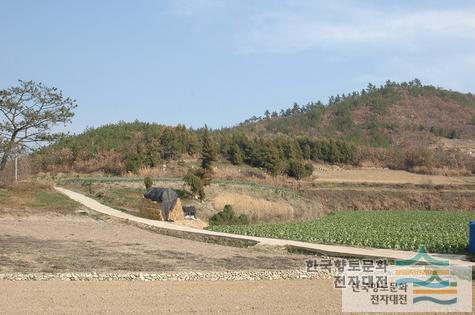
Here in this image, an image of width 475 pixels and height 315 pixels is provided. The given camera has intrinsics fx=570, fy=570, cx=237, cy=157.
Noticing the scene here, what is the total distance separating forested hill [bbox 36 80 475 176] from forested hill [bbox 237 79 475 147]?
162 millimetres

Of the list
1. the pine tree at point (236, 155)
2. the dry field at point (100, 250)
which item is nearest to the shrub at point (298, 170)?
the pine tree at point (236, 155)

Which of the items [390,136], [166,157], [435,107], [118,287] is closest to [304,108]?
[435,107]

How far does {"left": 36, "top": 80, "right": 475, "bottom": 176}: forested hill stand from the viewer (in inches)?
2248

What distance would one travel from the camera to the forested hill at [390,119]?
330 feet

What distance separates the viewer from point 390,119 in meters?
113

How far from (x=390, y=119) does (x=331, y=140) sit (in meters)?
43.1

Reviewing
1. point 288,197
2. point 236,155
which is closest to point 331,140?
point 236,155

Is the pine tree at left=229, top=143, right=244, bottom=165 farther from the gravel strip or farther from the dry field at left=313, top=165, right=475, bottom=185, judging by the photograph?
the gravel strip

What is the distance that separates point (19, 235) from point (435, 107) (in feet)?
369

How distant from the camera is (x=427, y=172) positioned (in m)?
69.5

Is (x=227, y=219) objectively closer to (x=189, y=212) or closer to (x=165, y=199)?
(x=189, y=212)

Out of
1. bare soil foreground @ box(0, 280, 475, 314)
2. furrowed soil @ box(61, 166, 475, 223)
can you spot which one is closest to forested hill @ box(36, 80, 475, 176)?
furrowed soil @ box(61, 166, 475, 223)

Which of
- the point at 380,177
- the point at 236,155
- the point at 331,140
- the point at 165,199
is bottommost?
the point at 165,199

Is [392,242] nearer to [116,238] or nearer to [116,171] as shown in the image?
[116,238]
